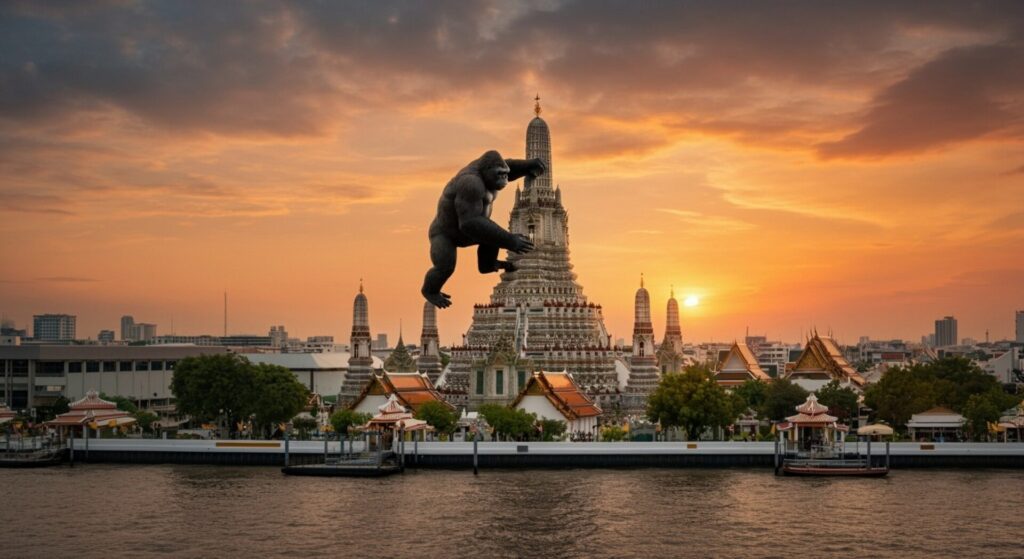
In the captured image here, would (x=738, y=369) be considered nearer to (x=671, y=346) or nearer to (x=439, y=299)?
(x=671, y=346)

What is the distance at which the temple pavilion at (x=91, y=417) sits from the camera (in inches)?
2469

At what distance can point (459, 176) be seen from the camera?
11961mm

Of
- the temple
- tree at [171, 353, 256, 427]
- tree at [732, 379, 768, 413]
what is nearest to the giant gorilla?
tree at [171, 353, 256, 427]

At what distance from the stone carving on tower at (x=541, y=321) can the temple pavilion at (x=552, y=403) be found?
867 centimetres

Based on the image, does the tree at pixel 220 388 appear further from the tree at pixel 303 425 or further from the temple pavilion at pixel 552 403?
the temple pavilion at pixel 552 403

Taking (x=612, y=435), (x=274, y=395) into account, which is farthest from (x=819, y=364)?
(x=274, y=395)

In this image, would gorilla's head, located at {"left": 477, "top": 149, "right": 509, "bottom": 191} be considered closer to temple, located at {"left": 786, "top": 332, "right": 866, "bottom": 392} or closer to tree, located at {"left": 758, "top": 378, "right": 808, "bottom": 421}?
tree, located at {"left": 758, "top": 378, "right": 808, "bottom": 421}

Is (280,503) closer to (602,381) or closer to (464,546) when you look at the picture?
(464,546)

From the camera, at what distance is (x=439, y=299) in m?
12.8

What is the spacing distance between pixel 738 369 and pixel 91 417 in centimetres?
5193

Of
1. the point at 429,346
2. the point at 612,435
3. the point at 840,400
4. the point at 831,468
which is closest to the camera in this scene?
the point at 831,468

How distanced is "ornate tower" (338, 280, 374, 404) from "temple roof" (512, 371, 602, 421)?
1959cm

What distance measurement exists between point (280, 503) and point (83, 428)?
21.8 meters

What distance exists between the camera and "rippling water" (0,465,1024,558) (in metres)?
37.8
